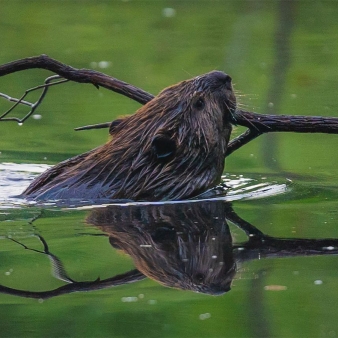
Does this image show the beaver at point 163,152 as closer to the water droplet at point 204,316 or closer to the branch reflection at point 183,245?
the branch reflection at point 183,245

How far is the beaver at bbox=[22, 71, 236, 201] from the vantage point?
5.74 metres

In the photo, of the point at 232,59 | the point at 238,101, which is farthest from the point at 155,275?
the point at 232,59

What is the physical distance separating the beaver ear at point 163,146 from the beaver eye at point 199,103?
0.89ft

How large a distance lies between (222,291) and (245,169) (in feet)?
9.68

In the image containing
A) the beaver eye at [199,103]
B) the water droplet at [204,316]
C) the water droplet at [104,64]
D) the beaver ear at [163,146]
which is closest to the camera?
the water droplet at [204,316]

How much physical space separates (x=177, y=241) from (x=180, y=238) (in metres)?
0.07

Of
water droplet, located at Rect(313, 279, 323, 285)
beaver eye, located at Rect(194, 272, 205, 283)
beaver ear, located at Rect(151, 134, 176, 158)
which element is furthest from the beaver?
water droplet, located at Rect(313, 279, 323, 285)

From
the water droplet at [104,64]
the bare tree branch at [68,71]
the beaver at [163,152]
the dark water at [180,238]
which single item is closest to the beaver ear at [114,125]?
the beaver at [163,152]

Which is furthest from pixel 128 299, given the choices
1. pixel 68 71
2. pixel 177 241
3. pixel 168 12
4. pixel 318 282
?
pixel 168 12

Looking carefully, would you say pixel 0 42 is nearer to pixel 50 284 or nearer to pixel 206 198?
pixel 206 198

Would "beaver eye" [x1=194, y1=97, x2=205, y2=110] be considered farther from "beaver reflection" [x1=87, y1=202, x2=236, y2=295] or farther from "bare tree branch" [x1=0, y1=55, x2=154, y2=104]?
"beaver reflection" [x1=87, y1=202, x2=236, y2=295]

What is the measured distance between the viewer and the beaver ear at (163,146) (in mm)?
5656

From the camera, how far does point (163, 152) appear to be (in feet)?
18.8

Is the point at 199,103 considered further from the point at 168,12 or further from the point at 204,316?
the point at 168,12
